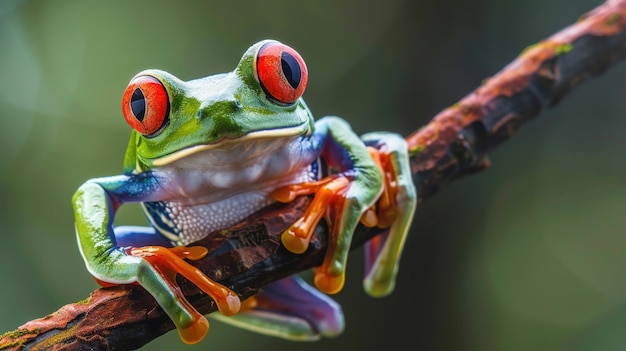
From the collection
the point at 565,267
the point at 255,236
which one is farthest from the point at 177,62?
the point at 565,267

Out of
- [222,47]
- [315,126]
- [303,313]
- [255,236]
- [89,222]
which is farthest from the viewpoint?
[222,47]

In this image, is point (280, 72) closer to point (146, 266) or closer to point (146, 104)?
point (146, 104)

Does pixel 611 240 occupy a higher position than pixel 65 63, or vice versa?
pixel 65 63

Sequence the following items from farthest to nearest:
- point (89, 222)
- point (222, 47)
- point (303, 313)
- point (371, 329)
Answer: point (222, 47) < point (371, 329) < point (303, 313) < point (89, 222)

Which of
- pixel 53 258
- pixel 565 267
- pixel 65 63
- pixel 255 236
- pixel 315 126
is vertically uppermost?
pixel 65 63

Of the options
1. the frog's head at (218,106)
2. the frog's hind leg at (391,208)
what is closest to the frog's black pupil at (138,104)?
the frog's head at (218,106)

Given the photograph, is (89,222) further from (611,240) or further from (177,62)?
(611,240)

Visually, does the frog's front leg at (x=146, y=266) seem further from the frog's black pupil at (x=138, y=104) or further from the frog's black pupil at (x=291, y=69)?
the frog's black pupil at (x=291, y=69)

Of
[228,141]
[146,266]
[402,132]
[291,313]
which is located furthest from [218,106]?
[402,132]
